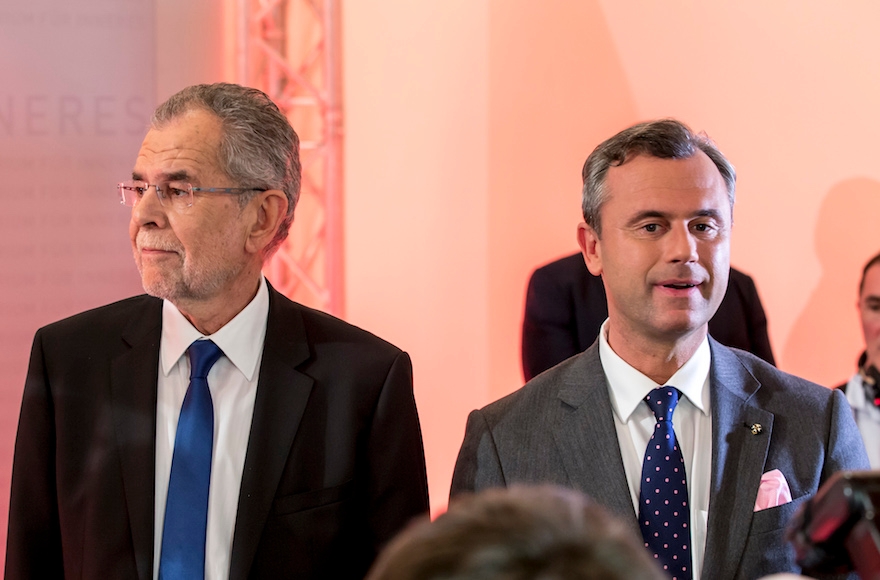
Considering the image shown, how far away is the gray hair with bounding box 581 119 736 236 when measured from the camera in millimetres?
1897

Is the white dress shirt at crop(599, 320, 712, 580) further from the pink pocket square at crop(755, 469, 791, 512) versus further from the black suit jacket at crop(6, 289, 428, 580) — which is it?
the black suit jacket at crop(6, 289, 428, 580)

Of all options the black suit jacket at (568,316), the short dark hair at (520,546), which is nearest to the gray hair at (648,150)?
the black suit jacket at (568,316)

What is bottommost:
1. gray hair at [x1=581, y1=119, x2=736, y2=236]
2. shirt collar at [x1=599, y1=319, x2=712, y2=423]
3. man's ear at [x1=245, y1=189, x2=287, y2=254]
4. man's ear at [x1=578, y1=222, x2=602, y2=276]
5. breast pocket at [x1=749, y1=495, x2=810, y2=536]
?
breast pocket at [x1=749, y1=495, x2=810, y2=536]

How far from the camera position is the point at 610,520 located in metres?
0.64

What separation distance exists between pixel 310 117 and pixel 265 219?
2.59m

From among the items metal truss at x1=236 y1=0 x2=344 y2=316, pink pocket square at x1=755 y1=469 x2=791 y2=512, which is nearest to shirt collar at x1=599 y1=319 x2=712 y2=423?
pink pocket square at x1=755 y1=469 x2=791 y2=512

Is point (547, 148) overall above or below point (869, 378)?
above

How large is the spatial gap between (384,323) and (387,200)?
0.60 m

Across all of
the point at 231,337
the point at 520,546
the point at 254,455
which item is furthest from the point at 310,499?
the point at 520,546

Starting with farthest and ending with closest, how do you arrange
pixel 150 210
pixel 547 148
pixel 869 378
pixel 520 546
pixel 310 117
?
pixel 547 148, pixel 310 117, pixel 869 378, pixel 150 210, pixel 520 546

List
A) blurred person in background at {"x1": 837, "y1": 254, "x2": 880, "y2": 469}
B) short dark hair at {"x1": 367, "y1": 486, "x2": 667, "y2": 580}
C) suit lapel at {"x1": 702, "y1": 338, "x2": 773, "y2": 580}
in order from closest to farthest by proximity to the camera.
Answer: short dark hair at {"x1": 367, "y1": 486, "x2": 667, "y2": 580} < suit lapel at {"x1": 702, "y1": 338, "x2": 773, "y2": 580} < blurred person in background at {"x1": 837, "y1": 254, "x2": 880, "y2": 469}

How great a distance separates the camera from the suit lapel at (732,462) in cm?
166

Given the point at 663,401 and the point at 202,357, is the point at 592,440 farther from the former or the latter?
the point at 202,357

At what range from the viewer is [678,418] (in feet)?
5.99
